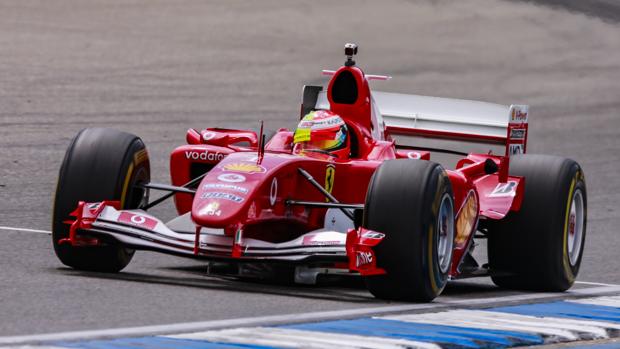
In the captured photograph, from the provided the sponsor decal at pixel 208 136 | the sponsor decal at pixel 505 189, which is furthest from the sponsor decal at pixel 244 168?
the sponsor decal at pixel 505 189

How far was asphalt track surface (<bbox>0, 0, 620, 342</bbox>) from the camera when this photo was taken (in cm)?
931

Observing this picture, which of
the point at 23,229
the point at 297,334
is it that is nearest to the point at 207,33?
the point at 23,229

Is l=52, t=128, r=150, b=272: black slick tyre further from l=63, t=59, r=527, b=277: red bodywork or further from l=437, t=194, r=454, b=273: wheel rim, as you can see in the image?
l=437, t=194, r=454, b=273: wheel rim

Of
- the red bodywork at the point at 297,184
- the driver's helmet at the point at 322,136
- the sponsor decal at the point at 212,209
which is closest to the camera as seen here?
the sponsor decal at the point at 212,209

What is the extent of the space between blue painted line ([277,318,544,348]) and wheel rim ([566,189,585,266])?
321 centimetres

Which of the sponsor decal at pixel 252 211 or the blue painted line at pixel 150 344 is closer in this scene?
the blue painted line at pixel 150 344

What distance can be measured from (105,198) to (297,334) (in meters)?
2.69

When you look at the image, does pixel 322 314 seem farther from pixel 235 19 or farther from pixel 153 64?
pixel 235 19

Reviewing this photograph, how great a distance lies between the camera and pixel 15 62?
24094 mm

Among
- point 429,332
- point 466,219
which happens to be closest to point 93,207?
point 466,219

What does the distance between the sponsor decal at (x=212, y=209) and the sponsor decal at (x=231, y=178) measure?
230 millimetres

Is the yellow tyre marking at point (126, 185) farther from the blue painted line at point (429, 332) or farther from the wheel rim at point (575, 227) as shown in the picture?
the wheel rim at point (575, 227)

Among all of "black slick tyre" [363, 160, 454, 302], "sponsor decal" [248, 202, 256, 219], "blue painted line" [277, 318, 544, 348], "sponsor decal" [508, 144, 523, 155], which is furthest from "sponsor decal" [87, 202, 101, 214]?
"sponsor decal" [508, 144, 523, 155]

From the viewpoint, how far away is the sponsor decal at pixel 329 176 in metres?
10.2
